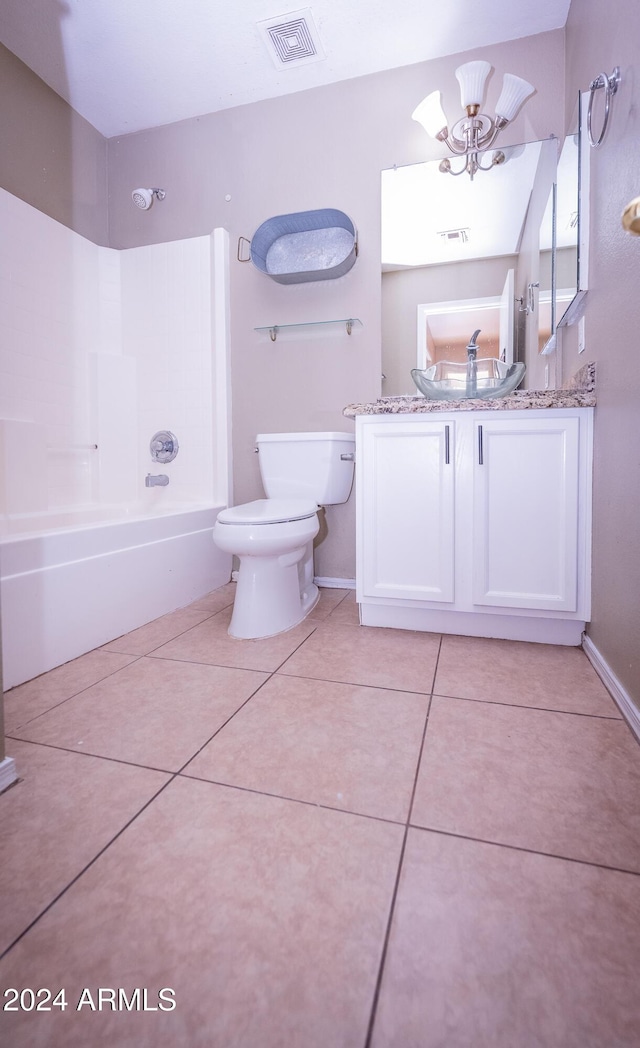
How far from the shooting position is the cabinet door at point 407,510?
1567mm

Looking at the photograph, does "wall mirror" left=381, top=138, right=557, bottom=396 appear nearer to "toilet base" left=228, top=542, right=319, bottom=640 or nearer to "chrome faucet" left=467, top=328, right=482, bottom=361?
"chrome faucet" left=467, top=328, right=482, bottom=361

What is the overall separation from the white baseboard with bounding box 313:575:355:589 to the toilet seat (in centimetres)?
62

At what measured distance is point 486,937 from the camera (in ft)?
1.96

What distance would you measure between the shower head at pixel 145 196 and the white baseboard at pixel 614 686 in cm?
283

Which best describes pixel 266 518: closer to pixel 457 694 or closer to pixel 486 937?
pixel 457 694

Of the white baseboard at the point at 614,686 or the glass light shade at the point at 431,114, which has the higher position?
the glass light shade at the point at 431,114

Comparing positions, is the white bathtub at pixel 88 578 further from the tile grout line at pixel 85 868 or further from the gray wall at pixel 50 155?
the gray wall at pixel 50 155

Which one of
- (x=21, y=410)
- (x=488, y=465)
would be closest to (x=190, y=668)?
(x=488, y=465)

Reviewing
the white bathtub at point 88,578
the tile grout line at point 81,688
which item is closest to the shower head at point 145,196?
the white bathtub at point 88,578

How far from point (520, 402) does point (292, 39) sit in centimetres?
189

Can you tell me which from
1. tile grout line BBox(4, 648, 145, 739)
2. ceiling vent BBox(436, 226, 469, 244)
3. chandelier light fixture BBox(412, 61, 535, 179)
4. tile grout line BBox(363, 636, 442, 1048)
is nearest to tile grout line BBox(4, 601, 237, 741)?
tile grout line BBox(4, 648, 145, 739)

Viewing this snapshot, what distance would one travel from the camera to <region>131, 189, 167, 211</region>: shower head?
2.40m

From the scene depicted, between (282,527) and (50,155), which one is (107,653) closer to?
(282,527)

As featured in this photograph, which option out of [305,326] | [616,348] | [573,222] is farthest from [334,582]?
[573,222]
